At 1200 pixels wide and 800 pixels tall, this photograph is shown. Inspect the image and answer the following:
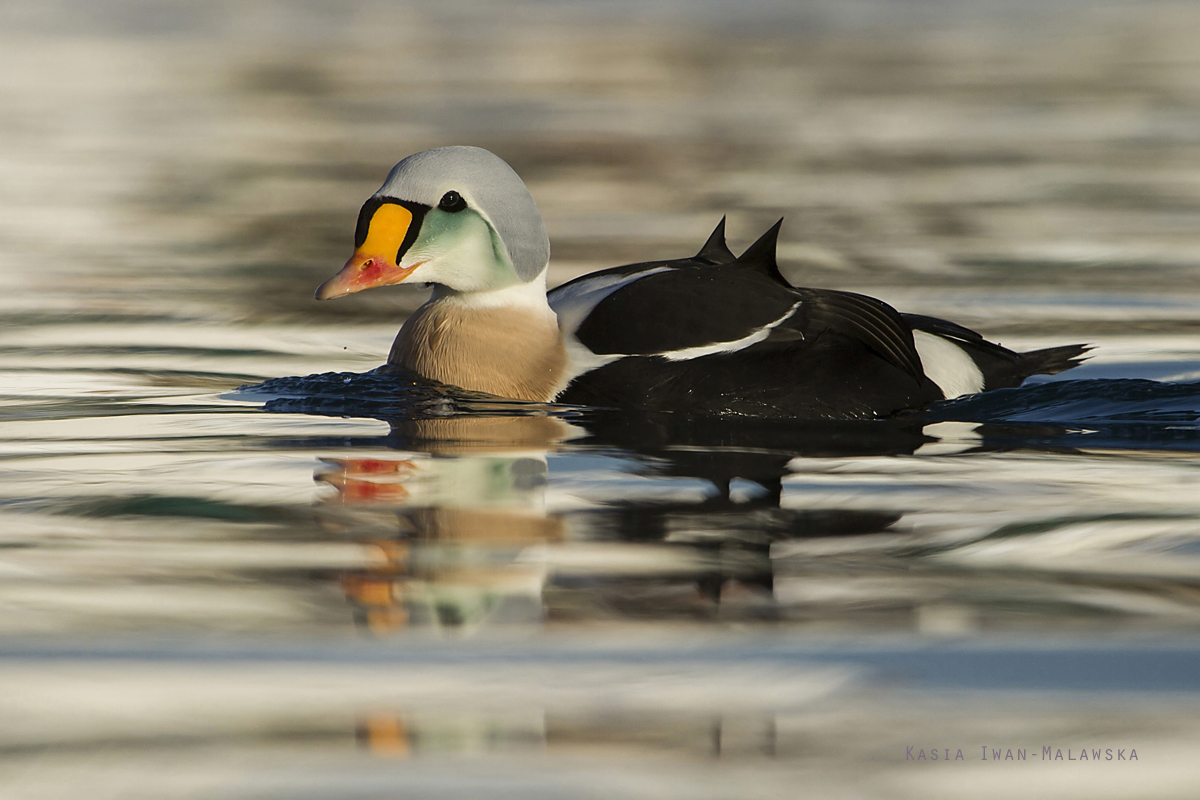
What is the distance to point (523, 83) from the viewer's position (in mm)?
16875

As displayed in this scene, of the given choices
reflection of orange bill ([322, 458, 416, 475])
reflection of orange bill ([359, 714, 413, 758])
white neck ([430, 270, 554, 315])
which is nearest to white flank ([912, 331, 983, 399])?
white neck ([430, 270, 554, 315])

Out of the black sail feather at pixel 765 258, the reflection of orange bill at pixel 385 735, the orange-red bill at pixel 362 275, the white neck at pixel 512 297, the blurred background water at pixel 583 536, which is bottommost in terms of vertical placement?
the reflection of orange bill at pixel 385 735

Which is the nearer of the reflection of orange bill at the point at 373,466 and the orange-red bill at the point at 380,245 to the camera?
the reflection of orange bill at the point at 373,466

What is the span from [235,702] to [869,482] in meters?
1.88

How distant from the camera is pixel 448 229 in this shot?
479cm

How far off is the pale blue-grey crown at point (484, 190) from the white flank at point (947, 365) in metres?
1.26

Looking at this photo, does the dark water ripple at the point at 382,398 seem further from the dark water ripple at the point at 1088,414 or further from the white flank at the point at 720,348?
the dark water ripple at the point at 1088,414

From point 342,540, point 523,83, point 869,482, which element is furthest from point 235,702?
point 523,83

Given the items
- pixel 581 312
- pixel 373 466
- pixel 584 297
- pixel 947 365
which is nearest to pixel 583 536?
pixel 373 466

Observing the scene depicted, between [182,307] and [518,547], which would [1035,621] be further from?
[182,307]

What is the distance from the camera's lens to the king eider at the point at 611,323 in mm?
4547

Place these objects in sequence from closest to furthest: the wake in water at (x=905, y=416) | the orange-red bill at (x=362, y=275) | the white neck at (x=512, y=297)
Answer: the wake in water at (x=905, y=416), the orange-red bill at (x=362, y=275), the white neck at (x=512, y=297)

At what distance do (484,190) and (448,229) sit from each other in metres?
0.16

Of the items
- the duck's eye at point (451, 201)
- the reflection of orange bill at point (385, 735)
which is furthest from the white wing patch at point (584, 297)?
the reflection of orange bill at point (385, 735)
